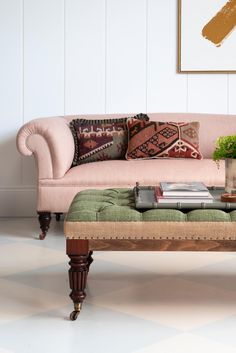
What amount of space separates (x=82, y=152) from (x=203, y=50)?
143 centimetres

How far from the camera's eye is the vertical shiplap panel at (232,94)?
18.2 ft

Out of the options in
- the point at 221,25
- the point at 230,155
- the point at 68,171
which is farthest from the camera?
the point at 221,25

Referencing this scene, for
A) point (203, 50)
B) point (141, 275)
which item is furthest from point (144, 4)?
point (141, 275)

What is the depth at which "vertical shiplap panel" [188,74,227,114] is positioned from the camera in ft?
18.2

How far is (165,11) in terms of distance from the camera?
18.0 ft

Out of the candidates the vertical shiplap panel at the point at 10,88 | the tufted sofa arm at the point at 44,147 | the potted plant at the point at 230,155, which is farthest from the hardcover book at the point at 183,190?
the vertical shiplap panel at the point at 10,88

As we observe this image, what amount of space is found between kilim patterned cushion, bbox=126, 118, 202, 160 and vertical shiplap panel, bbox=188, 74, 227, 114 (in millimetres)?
661

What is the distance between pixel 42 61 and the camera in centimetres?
553

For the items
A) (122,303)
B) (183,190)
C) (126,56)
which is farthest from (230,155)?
(126,56)

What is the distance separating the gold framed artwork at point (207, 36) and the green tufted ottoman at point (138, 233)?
291 centimetres

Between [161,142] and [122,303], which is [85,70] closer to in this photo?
[161,142]

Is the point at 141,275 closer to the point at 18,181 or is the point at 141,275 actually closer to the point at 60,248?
the point at 60,248

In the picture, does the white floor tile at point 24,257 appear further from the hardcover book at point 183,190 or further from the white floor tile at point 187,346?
the white floor tile at point 187,346

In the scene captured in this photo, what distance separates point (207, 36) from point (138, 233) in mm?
3099
